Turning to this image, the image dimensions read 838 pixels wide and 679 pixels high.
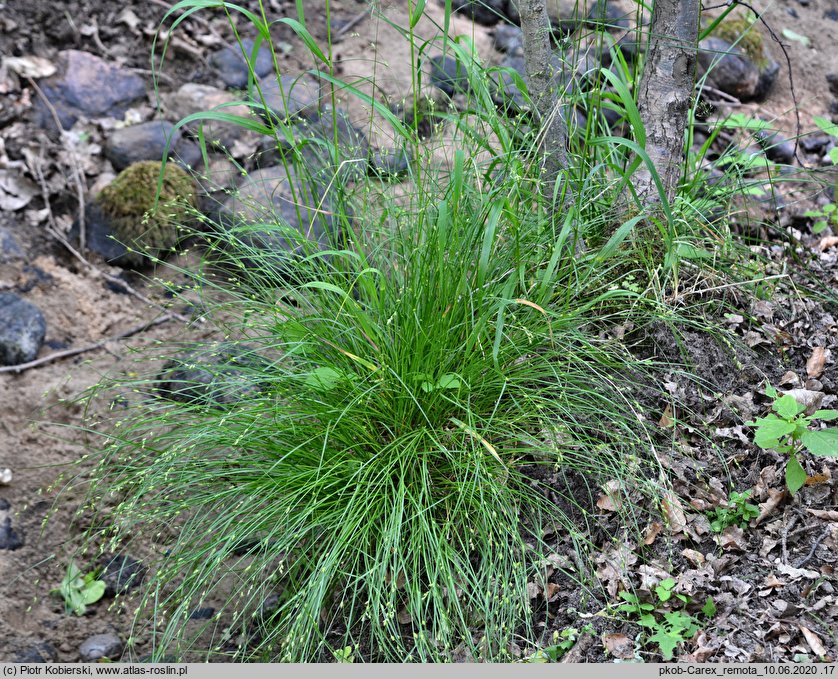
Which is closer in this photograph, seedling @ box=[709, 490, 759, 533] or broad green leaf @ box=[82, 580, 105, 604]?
seedling @ box=[709, 490, 759, 533]

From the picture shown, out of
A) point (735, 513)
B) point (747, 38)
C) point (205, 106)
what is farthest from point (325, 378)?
point (747, 38)

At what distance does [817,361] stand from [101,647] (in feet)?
9.12

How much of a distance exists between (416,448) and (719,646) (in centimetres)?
106

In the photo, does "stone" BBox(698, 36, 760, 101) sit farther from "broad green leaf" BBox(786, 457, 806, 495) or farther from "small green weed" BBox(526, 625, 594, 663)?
"small green weed" BBox(526, 625, 594, 663)

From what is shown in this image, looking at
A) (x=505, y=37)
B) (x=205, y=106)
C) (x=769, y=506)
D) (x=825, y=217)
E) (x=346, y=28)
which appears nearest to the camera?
(x=769, y=506)

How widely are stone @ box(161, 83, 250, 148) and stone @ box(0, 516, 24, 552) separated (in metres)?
2.48

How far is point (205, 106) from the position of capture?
4.64m

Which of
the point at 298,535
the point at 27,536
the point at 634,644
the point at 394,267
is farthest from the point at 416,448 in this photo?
the point at 27,536

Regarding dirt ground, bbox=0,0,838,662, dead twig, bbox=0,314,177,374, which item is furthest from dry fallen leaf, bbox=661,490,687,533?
dead twig, bbox=0,314,177,374

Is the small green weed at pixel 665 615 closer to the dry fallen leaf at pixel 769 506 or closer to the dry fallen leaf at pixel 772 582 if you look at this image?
the dry fallen leaf at pixel 772 582

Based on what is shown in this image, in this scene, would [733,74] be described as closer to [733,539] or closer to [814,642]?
[733,539]

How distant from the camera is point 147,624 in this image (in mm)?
2695

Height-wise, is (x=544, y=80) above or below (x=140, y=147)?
above

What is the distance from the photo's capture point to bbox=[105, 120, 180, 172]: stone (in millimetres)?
4273
